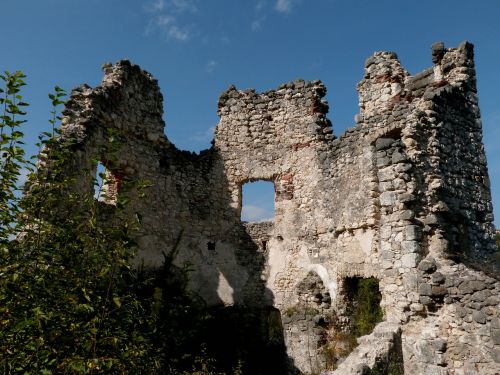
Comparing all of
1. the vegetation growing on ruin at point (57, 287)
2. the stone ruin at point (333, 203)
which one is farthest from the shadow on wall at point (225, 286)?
the vegetation growing on ruin at point (57, 287)

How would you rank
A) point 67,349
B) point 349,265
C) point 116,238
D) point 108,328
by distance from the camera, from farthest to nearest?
point 349,265 < point 116,238 < point 108,328 < point 67,349

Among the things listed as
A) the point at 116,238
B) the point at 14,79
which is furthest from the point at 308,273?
the point at 14,79

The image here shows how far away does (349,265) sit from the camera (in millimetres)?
10023

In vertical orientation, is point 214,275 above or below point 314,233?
below

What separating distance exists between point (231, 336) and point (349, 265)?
336cm

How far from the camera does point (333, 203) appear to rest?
10.7m

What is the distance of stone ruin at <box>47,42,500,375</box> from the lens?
7.75m

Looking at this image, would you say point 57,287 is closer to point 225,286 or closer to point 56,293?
point 56,293

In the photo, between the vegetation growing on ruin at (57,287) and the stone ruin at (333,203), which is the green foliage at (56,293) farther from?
the stone ruin at (333,203)

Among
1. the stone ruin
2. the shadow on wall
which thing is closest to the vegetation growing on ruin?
the stone ruin

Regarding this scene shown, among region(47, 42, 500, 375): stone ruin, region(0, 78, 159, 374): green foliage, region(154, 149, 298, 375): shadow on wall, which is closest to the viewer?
region(0, 78, 159, 374): green foliage

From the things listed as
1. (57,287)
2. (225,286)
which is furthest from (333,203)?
(57,287)

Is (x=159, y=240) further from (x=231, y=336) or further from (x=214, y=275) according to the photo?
(x=231, y=336)

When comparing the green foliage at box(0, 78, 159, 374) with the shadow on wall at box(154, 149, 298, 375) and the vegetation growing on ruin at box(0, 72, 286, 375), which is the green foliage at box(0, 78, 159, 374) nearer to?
the vegetation growing on ruin at box(0, 72, 286, 375)
